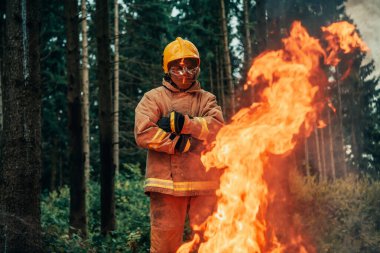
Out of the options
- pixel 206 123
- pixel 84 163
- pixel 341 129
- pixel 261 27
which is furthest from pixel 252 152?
pixel 341 129

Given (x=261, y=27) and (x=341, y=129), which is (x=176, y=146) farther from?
(x=341, y=129)

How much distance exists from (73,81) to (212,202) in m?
5.76

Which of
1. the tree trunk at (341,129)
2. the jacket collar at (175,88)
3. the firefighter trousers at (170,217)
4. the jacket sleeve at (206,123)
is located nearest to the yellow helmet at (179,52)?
the jacket collar at (175,88)

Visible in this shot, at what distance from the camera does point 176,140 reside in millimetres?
4688

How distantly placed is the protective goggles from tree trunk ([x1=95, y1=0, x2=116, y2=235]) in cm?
525

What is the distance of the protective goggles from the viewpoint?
4.93m

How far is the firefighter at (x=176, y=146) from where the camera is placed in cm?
470

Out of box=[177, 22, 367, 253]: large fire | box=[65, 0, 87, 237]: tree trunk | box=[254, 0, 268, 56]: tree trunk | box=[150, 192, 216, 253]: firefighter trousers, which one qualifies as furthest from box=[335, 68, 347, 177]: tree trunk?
box=[150, 192, 216, 253]: firefighter trousers

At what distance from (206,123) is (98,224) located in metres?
8.60

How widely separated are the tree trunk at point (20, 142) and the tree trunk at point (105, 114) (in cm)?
412

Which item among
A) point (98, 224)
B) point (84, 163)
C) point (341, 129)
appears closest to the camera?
point (84, 163)

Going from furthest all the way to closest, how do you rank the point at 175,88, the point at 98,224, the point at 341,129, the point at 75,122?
the point at 341,129, the point at 98,224, the point at 75,122, the point at 175,88

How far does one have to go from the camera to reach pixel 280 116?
517 centimetres

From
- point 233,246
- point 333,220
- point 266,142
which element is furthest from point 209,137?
point 333,220
